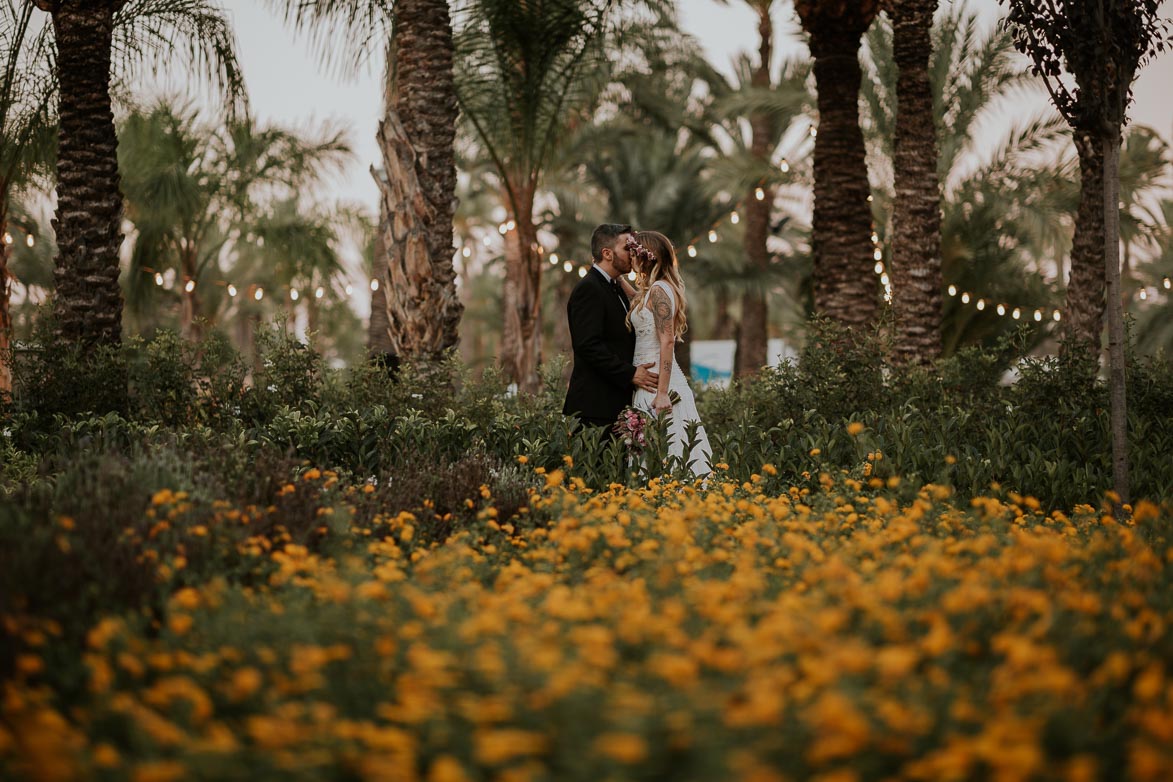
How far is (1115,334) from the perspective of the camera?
18.3ft

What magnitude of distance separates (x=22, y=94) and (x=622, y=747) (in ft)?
39.4

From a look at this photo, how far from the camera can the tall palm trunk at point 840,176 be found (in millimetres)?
9969

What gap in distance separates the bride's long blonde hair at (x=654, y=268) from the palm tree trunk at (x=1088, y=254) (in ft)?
19.0

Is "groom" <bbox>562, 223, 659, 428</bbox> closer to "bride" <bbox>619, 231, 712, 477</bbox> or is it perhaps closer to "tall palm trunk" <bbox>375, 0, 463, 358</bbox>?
"bride" <bbox>619, 231, 712, 477</bbox>

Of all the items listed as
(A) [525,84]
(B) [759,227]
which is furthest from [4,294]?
(B) [759,227]

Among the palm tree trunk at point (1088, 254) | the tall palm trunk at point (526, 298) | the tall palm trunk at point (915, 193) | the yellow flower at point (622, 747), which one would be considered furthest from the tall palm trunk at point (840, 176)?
the yellow flower at point (622, 747)

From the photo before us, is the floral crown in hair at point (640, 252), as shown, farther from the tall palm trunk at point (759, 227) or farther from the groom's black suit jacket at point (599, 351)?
the tall palm trunk at point (759, 227)

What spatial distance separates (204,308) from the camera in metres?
31.3

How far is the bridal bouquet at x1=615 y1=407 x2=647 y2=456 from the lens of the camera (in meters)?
6.16

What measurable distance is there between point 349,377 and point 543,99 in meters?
6.63

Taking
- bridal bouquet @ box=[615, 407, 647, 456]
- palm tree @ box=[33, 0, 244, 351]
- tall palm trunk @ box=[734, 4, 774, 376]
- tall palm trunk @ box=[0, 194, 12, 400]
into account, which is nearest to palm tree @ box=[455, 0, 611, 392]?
palm tree @ box=[33, 0, 244, 351]

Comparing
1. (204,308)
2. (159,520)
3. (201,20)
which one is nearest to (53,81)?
(201,20)

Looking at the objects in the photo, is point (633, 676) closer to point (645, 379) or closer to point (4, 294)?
Result: point (645, 379)

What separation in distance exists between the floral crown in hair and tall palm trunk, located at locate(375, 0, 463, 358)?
2.59m
